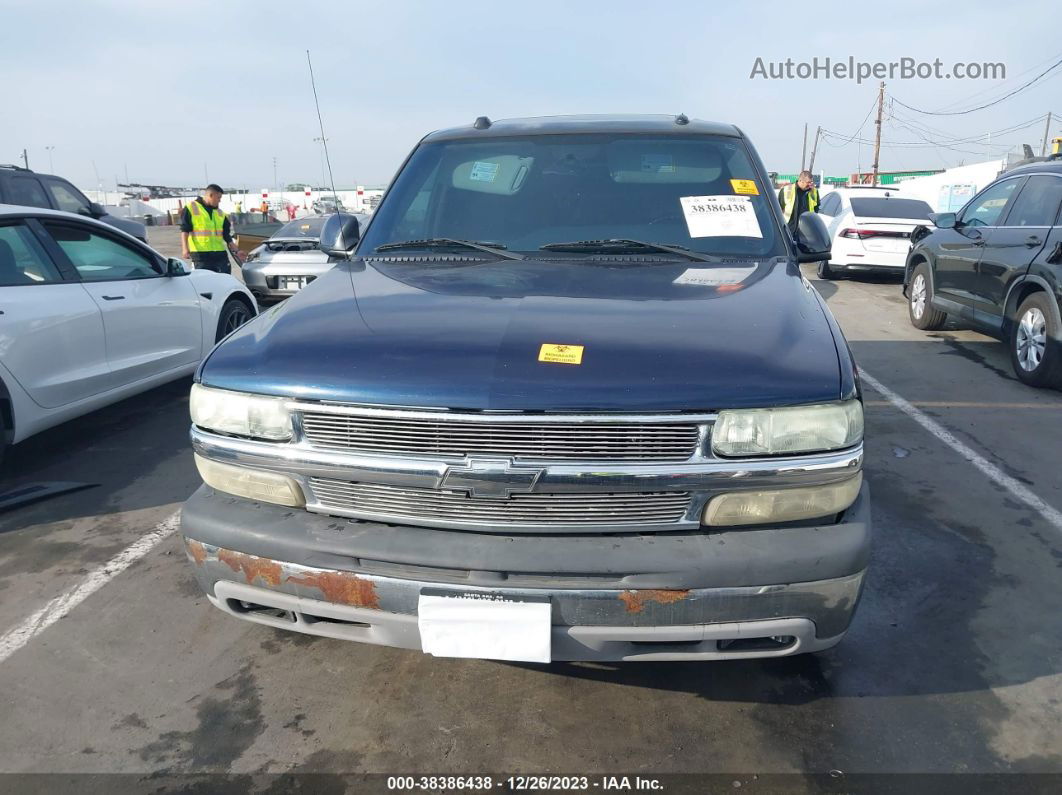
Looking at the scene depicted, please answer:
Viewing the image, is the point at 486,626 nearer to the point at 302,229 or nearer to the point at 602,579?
the point at 602,579

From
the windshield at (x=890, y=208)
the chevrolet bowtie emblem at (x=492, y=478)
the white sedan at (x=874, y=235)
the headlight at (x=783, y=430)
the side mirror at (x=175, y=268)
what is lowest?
the white sedan at (x=874, y=235)

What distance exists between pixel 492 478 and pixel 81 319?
3844 millimetres

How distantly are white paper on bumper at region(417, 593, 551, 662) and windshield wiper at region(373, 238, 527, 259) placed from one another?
1494mm

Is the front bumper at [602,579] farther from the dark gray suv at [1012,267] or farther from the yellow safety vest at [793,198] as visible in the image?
the yellow safety vest at [793,198]

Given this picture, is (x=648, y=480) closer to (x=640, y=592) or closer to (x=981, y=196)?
(x=640, y=592)

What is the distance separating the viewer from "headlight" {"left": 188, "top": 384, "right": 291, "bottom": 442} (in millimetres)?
2170

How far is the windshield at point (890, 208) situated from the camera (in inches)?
447

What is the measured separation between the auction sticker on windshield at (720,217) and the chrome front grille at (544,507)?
1.42m

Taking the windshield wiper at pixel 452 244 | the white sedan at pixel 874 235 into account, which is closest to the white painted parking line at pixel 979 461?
the windshield wiper at pixel 452 244

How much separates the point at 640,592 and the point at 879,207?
445 inches

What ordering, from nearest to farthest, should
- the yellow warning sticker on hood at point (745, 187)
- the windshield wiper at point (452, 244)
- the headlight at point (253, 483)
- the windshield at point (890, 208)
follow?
1. the headlight at point (253, 483)
2. the windshield wiper at point (452, 244)
3. the yellow warning sticker on hood at point (745, 187)
4. the windshield at point (890, 208)

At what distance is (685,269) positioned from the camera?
284 cm

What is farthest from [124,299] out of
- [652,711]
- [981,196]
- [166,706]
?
[981,196]

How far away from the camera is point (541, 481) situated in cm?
201
